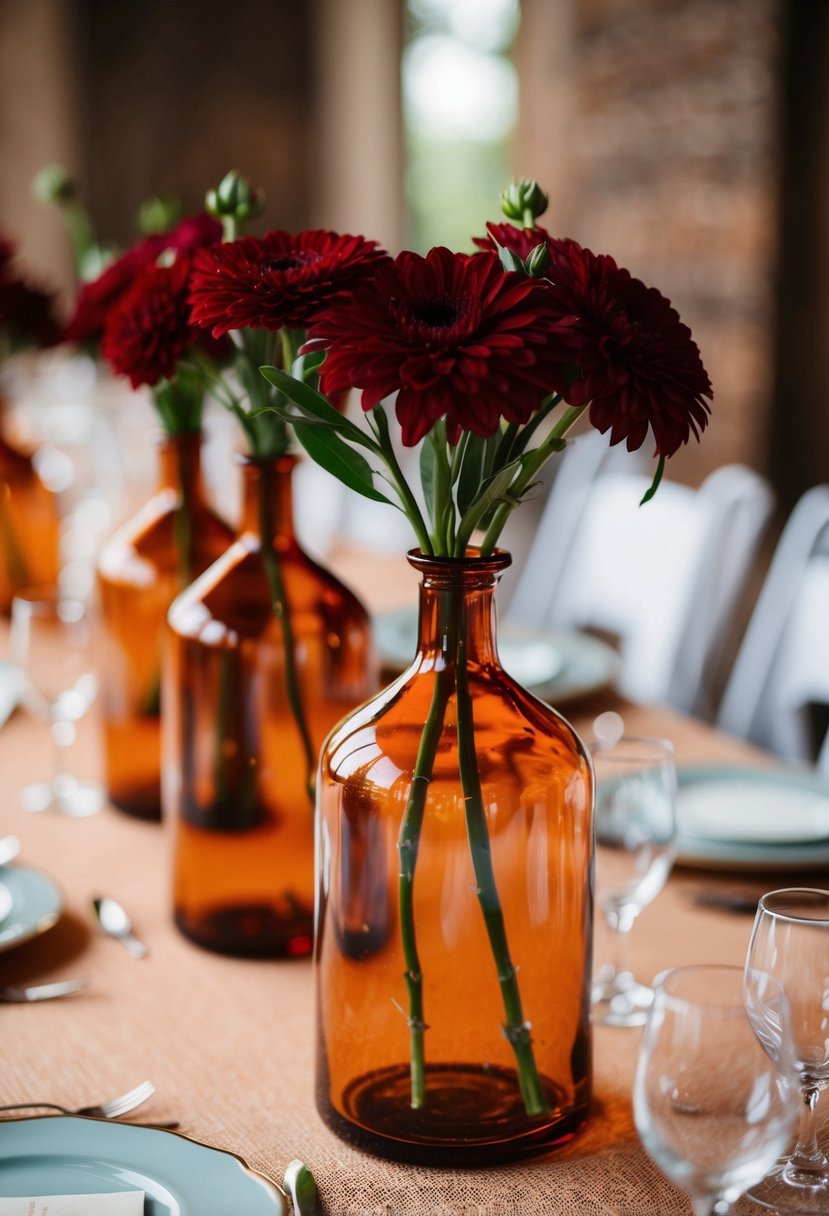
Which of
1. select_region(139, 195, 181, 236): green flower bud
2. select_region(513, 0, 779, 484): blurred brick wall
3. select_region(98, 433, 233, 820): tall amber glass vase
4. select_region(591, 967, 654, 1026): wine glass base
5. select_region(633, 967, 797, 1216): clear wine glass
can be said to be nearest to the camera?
select_region(633, 967, 797, 1216): clear wine glass

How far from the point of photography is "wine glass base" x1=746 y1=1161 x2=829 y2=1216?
2.12ft

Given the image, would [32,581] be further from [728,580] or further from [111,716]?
[728,580]

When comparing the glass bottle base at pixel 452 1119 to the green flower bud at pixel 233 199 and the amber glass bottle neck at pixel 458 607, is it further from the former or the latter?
the green flower bud at pixel 233 199

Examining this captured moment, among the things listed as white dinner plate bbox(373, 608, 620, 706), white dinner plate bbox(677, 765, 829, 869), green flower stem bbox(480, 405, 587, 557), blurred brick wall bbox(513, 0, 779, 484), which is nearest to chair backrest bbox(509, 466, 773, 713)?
white dinner plate bbox(373, 608, 620, 706)

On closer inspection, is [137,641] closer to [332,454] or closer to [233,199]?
[233,199]

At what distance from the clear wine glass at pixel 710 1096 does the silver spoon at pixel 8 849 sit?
24.3 inches

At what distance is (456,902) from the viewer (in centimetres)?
67

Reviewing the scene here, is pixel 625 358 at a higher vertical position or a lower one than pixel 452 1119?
higher

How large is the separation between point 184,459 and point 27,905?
0.37m

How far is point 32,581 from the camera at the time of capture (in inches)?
73.9

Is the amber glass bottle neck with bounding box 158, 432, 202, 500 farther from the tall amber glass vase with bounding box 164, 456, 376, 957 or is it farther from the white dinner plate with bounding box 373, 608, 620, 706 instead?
the white dinner plate with bounding box 373, 608, 620, 706

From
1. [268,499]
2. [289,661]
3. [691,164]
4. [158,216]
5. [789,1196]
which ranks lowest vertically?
[789,1196]

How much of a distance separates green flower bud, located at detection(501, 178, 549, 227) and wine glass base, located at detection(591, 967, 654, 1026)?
0.47 m

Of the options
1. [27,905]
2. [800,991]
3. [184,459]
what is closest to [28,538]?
[184,459]
